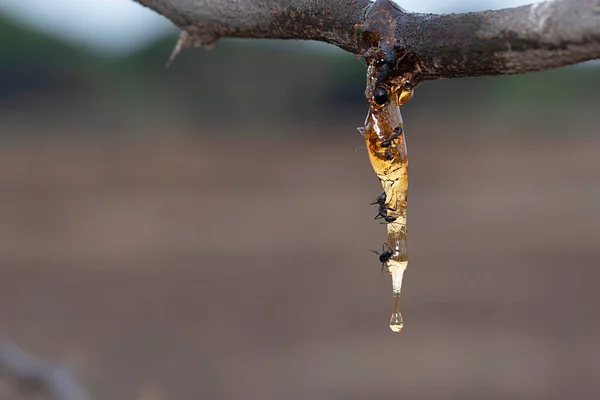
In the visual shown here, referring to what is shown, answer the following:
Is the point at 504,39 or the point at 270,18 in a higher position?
the point at 270,18

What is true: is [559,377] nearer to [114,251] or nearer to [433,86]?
[114,251]

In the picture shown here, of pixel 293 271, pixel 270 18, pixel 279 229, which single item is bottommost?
pixel 270 18

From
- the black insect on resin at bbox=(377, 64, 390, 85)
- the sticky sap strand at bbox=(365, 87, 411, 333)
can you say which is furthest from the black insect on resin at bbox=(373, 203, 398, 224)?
the black insect on resin at bbox=(377, 64, 390, 85)

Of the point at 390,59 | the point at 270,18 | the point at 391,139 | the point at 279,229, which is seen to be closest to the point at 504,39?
the point at 390,59

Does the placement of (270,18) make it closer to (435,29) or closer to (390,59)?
(390,59)

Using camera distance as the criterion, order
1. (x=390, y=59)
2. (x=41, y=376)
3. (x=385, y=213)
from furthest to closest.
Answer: (x=41, y=376)
(x=385, y=213)
(x=390, y=59)

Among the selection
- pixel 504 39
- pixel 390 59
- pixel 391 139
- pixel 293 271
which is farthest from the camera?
pixel 293 271
